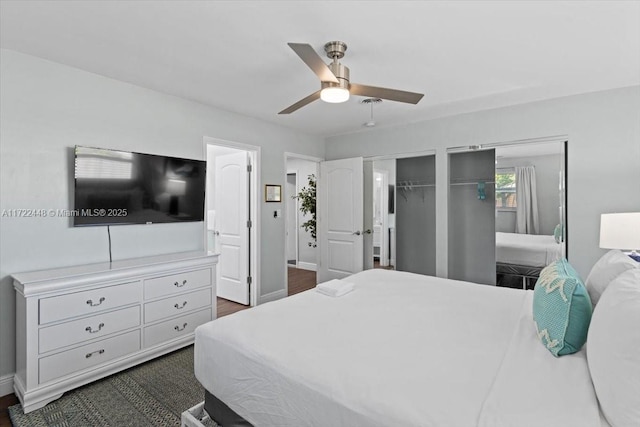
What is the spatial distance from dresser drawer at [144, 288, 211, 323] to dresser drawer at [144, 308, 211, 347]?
0.21 ft

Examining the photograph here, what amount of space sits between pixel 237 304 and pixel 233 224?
113cm

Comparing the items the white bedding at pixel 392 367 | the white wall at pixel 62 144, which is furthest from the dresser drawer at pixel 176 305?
the white bedding at pixel 392 367

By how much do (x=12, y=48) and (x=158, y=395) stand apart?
110 inches

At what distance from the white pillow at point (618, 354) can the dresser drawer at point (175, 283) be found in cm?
299

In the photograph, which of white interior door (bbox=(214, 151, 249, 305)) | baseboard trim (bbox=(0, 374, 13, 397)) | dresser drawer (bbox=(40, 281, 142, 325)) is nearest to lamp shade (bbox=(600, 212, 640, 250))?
white interior door (bbox=(214, 151, 249, 305))

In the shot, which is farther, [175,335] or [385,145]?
[385,145]

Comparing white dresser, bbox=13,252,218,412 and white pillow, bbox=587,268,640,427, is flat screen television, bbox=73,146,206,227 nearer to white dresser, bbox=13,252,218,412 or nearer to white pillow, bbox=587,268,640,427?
white dresser, bbox=13,252,218,412

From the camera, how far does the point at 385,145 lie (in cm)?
472

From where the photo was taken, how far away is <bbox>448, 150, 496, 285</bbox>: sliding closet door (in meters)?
4.09

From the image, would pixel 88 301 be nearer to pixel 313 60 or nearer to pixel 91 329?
pixel 91 329

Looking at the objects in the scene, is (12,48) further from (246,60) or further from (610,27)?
(610,27)

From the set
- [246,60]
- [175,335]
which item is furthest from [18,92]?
[175,335]

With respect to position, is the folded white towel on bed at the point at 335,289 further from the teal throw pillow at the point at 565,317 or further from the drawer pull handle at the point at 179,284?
the drawer pull handle at the point at 179,284

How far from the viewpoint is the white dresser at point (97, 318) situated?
225 cm
